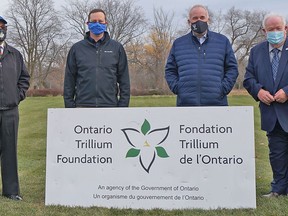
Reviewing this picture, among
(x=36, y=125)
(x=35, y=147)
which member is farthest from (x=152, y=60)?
(x=35, y=147)

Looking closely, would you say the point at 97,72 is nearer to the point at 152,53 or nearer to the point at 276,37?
the point at 276,37

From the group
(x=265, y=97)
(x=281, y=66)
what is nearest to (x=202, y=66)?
(x=265, y=97)

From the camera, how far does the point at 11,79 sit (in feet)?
16.9

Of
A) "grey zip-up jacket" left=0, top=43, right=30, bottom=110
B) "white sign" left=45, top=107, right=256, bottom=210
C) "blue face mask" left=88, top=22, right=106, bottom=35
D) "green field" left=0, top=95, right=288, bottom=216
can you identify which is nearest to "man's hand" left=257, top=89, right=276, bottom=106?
"white sign" left=45, top=107, right=256, bottom=210

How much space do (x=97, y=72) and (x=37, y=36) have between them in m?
52.2

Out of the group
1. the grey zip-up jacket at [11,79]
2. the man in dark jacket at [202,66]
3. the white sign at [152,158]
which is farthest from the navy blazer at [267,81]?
the grey zip-up jacket at [11,79]

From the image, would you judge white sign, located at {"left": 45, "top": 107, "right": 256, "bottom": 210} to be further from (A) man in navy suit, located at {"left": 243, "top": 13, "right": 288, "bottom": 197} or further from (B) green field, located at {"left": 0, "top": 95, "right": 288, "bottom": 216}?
(A) man in navy suit, located at {"left": 243, "top": 13, "right": 288, "bottom": 197}

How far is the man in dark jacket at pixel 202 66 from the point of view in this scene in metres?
4.86

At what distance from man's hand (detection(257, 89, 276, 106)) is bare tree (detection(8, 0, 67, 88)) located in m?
49.2

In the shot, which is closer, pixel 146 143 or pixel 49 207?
pixel 146 143

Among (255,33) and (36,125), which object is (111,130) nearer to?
(36,125)

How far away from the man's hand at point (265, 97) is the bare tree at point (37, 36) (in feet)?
161

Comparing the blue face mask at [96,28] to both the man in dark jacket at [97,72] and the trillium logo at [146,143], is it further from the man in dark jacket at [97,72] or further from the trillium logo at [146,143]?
the trillium logo at [146,143]

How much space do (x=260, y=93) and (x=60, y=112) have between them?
237cm
